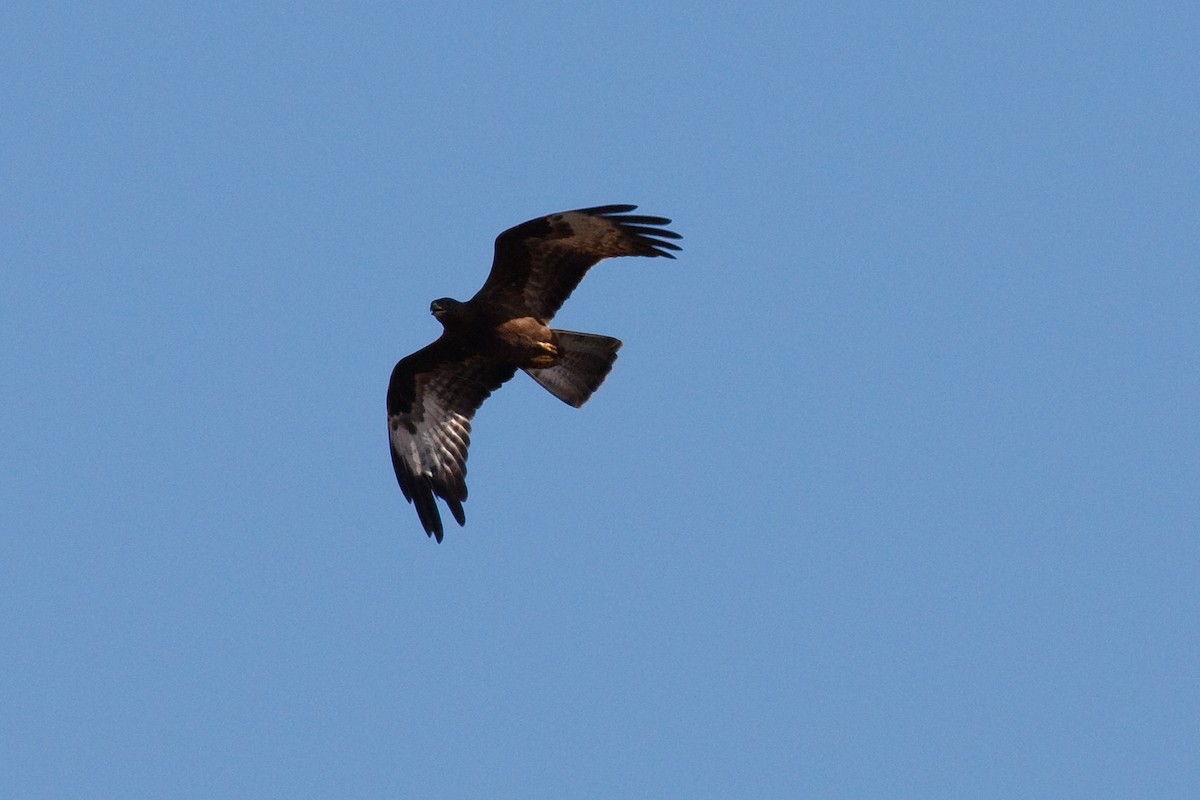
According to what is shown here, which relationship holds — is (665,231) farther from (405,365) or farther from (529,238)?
(405,365)

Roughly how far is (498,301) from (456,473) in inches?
61.6

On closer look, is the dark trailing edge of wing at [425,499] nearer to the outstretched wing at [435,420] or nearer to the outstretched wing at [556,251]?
the outstretched wing at [435,420]

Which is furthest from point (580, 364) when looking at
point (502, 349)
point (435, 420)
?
point (435, 420)

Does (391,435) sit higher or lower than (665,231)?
lower

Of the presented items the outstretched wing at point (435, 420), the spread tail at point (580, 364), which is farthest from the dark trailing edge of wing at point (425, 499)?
the spread tail at point (580, 364)

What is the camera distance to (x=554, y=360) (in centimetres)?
1249

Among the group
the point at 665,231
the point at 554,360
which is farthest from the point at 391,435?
the point at 665,231

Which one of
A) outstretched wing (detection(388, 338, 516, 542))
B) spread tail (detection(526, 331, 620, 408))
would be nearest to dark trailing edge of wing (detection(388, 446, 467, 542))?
outstretched wing (detection(388, 338, 516, 542))

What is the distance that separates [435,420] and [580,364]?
1416 millimetres

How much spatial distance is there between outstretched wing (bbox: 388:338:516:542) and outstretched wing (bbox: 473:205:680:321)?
88 centimetres

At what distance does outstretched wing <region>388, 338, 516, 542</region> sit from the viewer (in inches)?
515

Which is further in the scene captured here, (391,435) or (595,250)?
(391,435)

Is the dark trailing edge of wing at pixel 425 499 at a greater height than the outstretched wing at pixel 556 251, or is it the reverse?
the outstretched wing at pixel 556 251

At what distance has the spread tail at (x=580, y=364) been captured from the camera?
12.4 m
